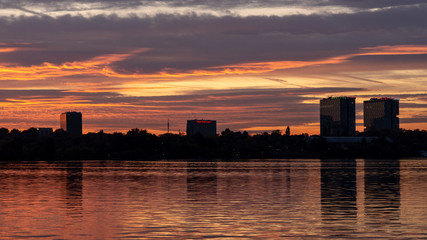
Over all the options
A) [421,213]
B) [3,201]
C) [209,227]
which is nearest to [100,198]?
[3,201]

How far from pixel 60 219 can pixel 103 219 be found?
2809 mm

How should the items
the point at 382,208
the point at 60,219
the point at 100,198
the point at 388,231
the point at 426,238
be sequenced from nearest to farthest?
the point at 426,238
the point at 388,231
the point at 60,219
the point at 382,208
the point at 100,198

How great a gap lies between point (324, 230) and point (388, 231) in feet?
11.9

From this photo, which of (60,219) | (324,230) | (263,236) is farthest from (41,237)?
(324,230)

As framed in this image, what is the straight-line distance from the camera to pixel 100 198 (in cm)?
6531

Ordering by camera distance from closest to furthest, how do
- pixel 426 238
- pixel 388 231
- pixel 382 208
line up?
pixel 426 238
pixel 388 231
pixel 382 208

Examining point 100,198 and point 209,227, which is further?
point 100,198

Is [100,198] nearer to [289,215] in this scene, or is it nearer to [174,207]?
[174,207]

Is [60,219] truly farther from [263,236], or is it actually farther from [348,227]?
[348,227]

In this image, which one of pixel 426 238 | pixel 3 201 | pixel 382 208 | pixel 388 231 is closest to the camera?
pixel 426 238

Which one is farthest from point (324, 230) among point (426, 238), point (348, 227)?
point (426, 238)

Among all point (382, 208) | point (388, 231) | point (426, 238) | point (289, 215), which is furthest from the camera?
point (382, 208)

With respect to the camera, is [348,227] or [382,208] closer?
[348,227]

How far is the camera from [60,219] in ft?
152
